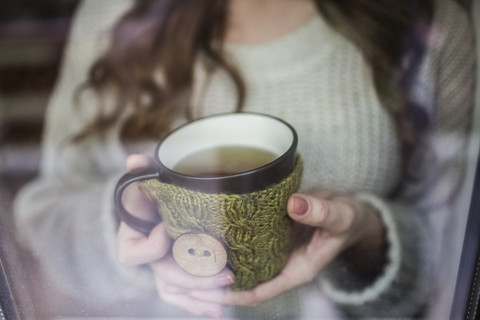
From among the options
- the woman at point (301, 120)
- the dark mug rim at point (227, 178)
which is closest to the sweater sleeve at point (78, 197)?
the woman at point (301, 120)

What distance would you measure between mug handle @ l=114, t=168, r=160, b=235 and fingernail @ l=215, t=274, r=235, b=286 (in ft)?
0.21

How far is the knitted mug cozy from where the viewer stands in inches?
10.8

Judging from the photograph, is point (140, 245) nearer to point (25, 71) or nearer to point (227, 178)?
point (227, 178)

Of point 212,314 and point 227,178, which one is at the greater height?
point 227,178

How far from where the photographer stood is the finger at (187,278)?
12.3 inches

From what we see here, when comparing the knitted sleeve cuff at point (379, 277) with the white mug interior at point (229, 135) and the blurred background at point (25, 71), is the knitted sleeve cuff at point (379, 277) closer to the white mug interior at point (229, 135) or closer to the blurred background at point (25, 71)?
the white mug interior at point (229, 135)

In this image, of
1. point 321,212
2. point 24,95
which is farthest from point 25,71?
point 321,212

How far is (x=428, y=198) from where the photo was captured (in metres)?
0.47

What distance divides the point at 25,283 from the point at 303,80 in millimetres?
356

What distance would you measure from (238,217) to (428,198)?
28cm

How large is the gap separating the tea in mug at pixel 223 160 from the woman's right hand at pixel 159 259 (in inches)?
1.4

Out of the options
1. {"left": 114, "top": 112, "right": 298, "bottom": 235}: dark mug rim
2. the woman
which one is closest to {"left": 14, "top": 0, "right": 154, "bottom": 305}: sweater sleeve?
the woman

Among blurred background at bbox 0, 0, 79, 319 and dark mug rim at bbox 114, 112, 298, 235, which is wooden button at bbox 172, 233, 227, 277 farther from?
blurred background at bbox 0, 0, 79, 319

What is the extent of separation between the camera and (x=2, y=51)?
1.47ft
